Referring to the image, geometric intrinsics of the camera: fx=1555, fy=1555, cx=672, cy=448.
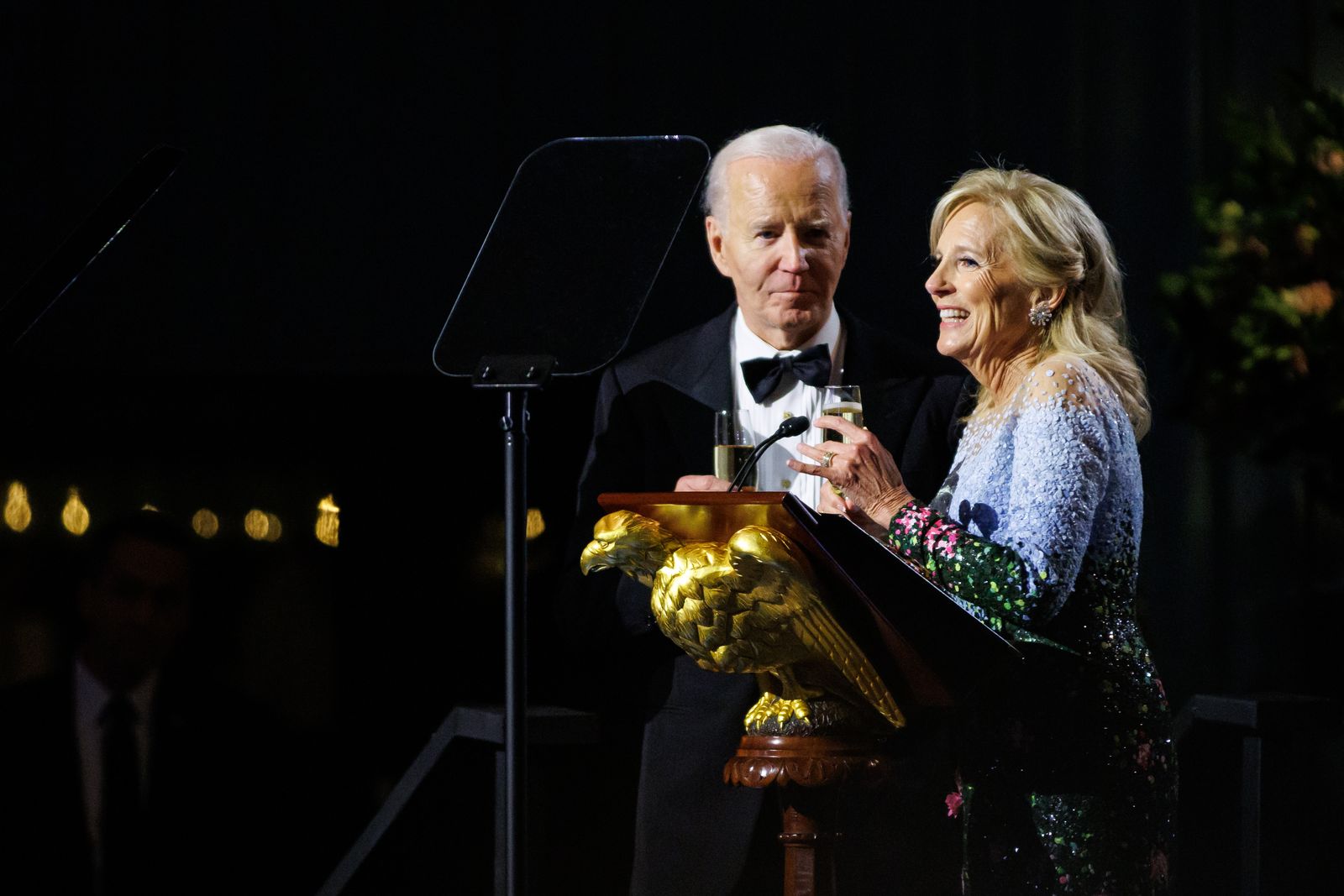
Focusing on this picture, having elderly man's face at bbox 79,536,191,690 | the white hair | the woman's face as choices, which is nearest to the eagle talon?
the woman's face

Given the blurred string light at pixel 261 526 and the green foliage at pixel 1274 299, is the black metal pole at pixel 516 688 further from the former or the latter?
the blurred string light at pixel 261 526

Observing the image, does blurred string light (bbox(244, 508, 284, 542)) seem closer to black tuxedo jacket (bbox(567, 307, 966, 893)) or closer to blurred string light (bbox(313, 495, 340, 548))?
blurred string light (bbox(313, 495, 340, 548))

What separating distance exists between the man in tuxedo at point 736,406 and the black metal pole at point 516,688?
546mm

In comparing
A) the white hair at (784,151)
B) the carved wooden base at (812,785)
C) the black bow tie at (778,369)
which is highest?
the white hair at (784,151)

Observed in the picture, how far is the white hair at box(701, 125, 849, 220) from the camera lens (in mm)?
2795

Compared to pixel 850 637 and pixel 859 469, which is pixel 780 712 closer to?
pixel 850 637

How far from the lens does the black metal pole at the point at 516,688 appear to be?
Result: 204cm

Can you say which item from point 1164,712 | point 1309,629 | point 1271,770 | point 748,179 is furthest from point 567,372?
point 1309,629

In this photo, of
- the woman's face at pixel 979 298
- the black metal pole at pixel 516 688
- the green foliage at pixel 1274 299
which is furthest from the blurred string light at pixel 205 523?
the green foliage at pixel 1274 299

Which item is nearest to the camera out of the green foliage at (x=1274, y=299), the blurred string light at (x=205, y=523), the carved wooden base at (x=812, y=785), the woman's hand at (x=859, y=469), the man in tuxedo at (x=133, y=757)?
the green foliage at (x=1274, y=299)

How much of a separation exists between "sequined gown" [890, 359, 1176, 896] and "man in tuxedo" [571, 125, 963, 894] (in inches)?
24.9

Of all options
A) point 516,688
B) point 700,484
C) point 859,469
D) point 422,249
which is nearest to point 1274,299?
point 859,469

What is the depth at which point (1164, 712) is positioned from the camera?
6.61 ft

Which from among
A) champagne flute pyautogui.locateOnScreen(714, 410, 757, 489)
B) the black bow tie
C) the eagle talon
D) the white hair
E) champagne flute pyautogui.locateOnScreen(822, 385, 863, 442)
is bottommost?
the eagle talon
